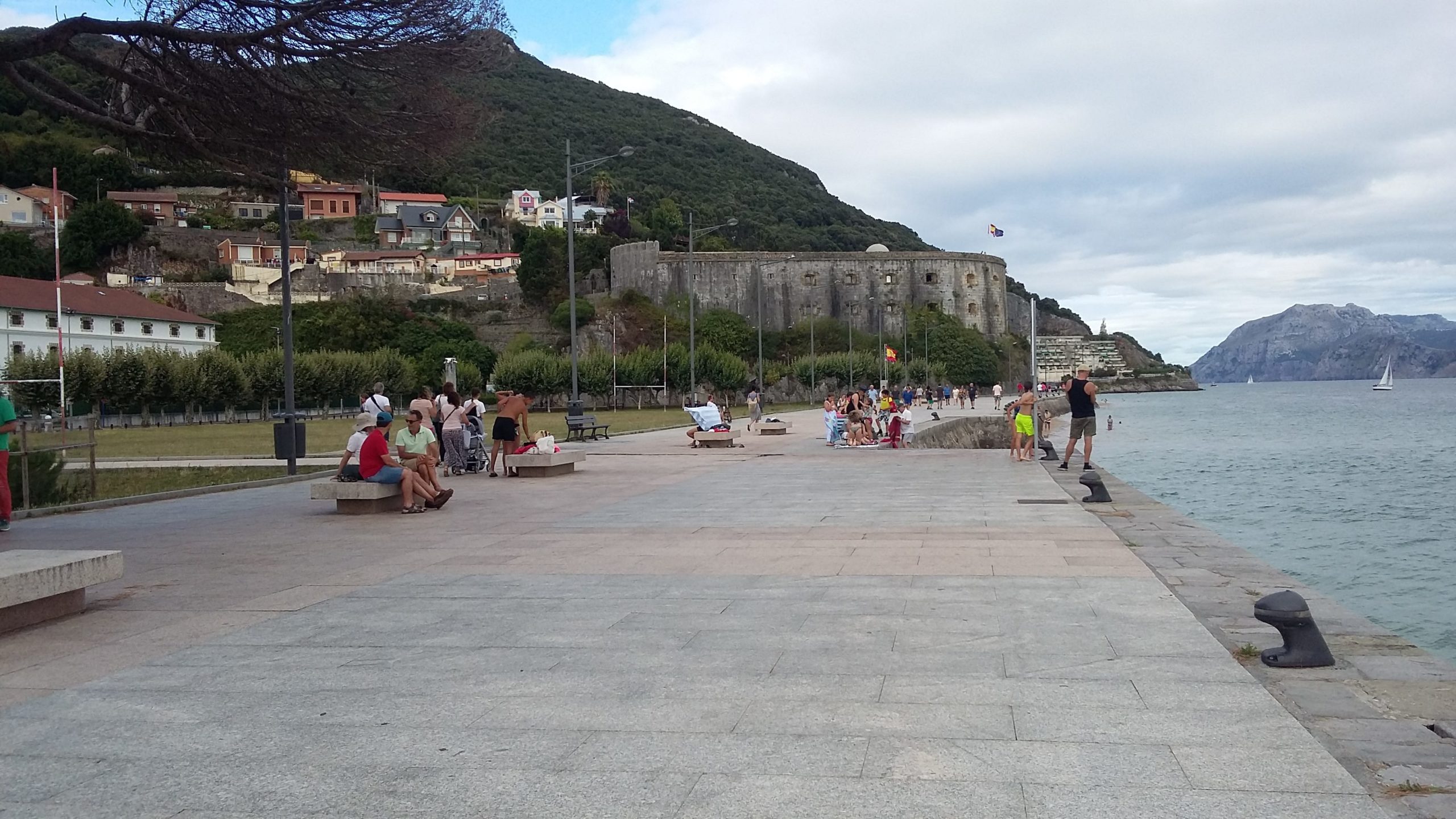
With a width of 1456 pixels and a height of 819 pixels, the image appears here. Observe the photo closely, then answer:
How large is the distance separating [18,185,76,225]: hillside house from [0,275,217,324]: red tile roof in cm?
2925

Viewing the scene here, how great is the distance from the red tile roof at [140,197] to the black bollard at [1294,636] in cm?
12496

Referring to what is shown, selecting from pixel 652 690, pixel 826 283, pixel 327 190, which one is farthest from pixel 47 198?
pixel 652 690

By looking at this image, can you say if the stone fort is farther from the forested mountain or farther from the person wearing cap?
the person wearing cap

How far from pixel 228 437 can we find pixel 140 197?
92359mm

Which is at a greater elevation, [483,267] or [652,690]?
[483,267]

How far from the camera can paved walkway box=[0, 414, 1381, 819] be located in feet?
12.2

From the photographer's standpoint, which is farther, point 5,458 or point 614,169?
point 614,169

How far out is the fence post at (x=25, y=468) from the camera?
43.5 ft

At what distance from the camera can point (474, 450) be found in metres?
18.6

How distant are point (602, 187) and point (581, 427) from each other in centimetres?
11765

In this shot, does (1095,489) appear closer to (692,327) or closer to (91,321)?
(692,327)

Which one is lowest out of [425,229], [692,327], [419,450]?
[419,450]

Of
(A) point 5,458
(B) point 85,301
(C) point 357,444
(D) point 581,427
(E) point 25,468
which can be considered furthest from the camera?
(B) point 85,301

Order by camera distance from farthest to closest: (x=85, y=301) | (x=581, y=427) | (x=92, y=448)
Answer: (x=85, y=301)
(x=581, y=427)
(x=92, y=448)
